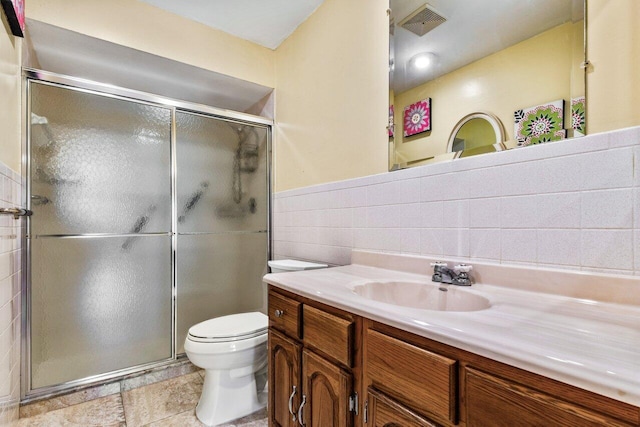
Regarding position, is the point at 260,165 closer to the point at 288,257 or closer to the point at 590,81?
the point at 288,257

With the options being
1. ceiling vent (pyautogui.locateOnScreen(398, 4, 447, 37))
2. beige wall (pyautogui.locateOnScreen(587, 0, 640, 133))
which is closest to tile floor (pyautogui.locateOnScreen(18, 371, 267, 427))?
beige wall (pyautogui.locateOnScreen(587, 0, 640, 133))

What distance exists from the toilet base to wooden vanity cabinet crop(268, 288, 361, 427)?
1.31 feet

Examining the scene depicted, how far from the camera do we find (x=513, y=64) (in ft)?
3.49

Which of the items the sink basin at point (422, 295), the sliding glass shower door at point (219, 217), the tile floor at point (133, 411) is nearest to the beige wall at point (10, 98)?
the sliding glass shower door at point (219, 217)

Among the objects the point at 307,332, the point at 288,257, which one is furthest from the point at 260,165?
the point at 307,332

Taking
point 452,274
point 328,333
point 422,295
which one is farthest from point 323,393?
point 452,274

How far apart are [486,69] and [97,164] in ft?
7.06

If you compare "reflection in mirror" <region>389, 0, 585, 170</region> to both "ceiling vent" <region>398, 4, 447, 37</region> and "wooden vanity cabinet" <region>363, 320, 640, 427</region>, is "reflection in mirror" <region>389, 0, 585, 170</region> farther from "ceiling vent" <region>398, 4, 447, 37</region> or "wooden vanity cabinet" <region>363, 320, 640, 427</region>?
"wooden vanity cabinet" <region>363, 320, 640, 427</region>

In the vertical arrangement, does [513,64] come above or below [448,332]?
above

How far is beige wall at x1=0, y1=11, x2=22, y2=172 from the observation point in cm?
123

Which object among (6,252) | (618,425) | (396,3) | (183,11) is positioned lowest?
(618,425)

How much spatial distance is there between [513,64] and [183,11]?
2.06 m

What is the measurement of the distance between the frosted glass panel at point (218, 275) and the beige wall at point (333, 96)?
581mm

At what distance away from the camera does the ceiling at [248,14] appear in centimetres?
197
